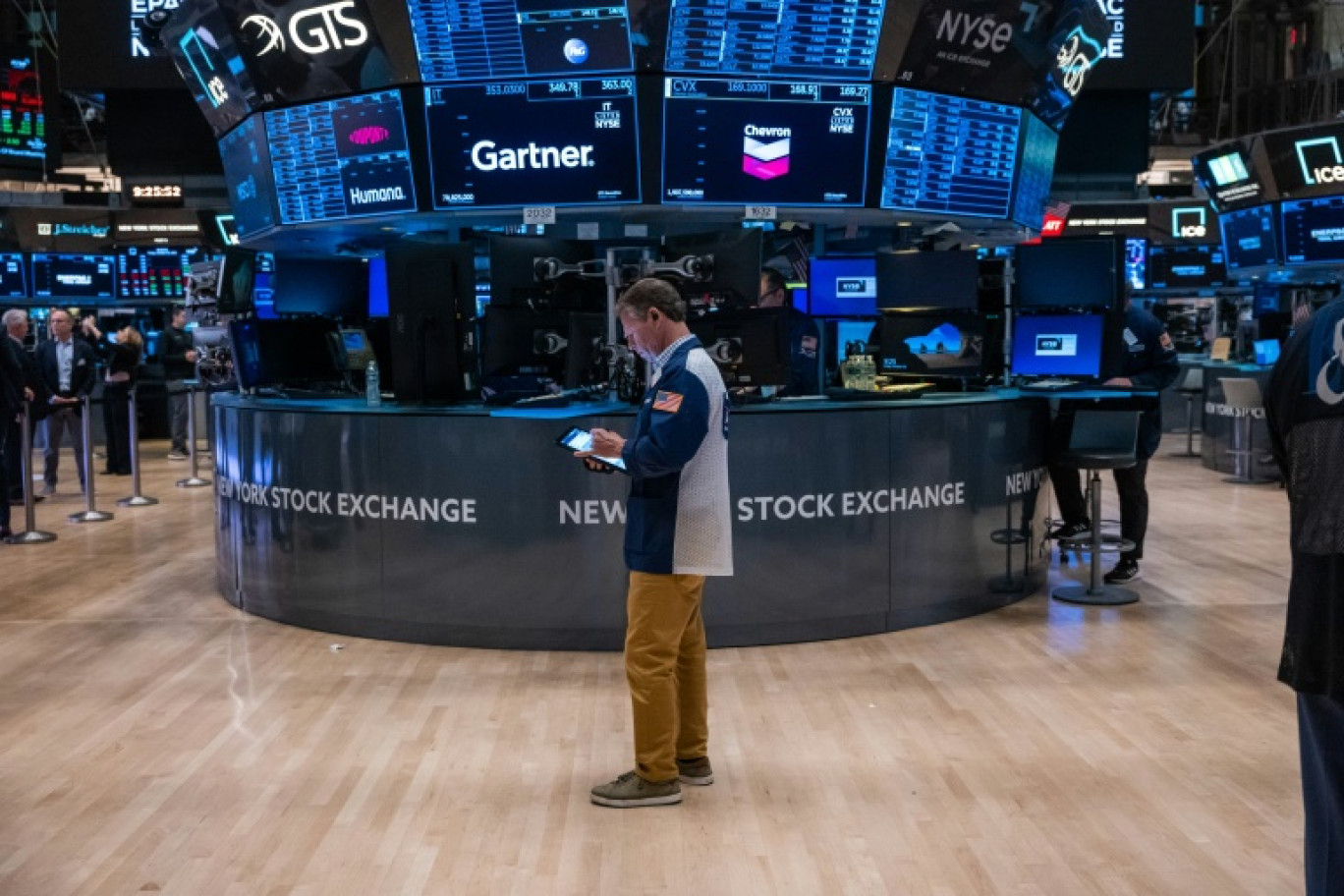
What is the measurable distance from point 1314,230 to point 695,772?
475 inches

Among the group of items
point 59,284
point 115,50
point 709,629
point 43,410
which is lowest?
point 709,629

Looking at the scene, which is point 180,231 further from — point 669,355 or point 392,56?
point 669,355

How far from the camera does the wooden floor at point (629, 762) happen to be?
3.79 m

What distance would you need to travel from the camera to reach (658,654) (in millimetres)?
4211

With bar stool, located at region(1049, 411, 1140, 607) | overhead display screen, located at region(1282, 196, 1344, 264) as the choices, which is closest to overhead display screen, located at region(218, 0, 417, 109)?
bar stool, located at region(1049, 411, 1140, 607)

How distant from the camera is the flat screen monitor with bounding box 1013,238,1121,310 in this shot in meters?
7.77

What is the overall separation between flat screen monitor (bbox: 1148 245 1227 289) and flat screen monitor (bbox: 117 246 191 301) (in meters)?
11.7

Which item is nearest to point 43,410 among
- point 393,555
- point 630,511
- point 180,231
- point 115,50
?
point 115,50

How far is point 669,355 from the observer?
419 cm

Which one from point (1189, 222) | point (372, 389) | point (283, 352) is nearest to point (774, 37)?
point (372, 389)

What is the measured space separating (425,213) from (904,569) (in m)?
3.18

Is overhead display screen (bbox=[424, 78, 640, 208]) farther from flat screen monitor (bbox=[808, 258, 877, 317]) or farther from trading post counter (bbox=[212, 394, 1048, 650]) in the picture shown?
flat screen monitor (bbox=[808, 258, 877, 317])

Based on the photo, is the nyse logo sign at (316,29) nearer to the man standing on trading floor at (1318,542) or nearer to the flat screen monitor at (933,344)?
the flat screen monitor at (933,344)

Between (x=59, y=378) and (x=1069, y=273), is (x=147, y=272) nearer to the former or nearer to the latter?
(x=59, y=378)
